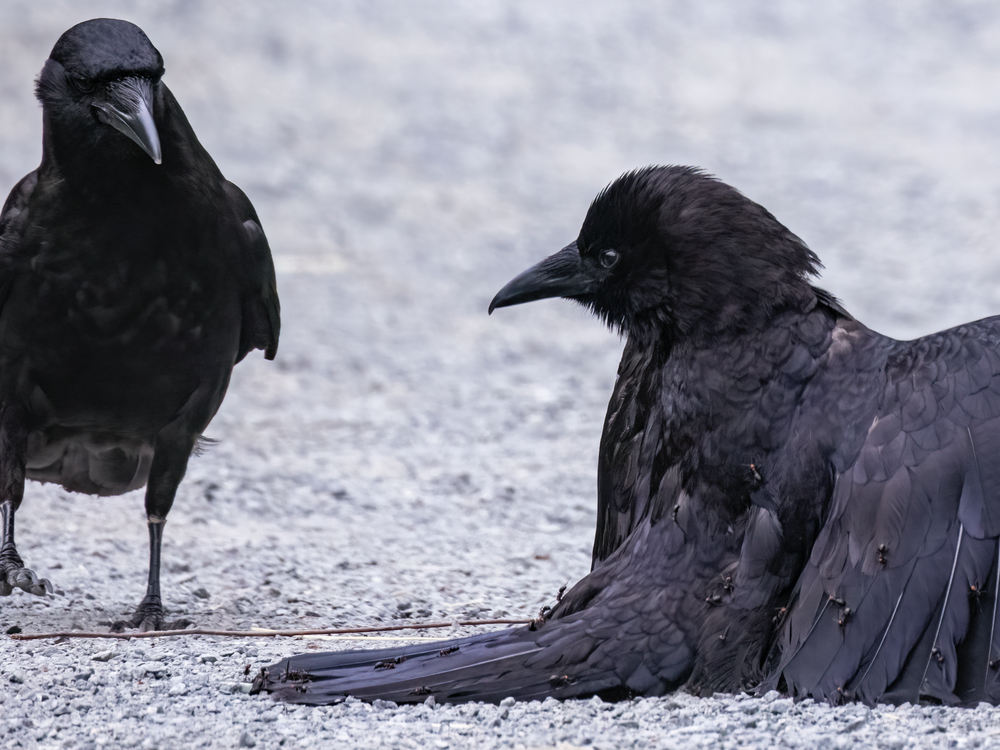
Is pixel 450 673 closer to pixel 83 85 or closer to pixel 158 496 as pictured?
pixel 158 496

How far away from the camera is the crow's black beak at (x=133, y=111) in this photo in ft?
13.0

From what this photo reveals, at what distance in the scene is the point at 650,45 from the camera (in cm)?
1653

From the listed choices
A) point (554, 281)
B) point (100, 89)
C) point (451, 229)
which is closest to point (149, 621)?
point (100, 89)

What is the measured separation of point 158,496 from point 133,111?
53.1 inches

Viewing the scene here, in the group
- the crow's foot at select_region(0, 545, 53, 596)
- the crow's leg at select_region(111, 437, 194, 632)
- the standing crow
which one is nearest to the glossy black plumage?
the crow's leg at select_region(111, 437, 194, 632)

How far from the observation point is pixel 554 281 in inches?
145

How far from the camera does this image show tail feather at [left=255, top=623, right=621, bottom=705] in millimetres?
3123

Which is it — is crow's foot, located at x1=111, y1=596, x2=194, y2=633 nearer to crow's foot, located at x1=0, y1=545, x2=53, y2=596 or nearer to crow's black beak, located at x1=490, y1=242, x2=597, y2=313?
crow's foot, located at x1=0, y1=545, x2=53, y2=596

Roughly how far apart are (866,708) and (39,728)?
189 cm

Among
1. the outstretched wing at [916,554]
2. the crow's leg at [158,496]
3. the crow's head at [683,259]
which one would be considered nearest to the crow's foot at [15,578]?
the crow's leg at [158,496]

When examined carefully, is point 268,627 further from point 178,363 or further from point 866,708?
point 866,708

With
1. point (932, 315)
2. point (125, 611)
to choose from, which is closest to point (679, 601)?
point (125, 611)

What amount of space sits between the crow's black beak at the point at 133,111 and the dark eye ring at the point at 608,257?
1.38 m

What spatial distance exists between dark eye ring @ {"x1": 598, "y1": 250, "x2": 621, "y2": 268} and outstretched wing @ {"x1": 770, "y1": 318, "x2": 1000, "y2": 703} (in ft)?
2.63
